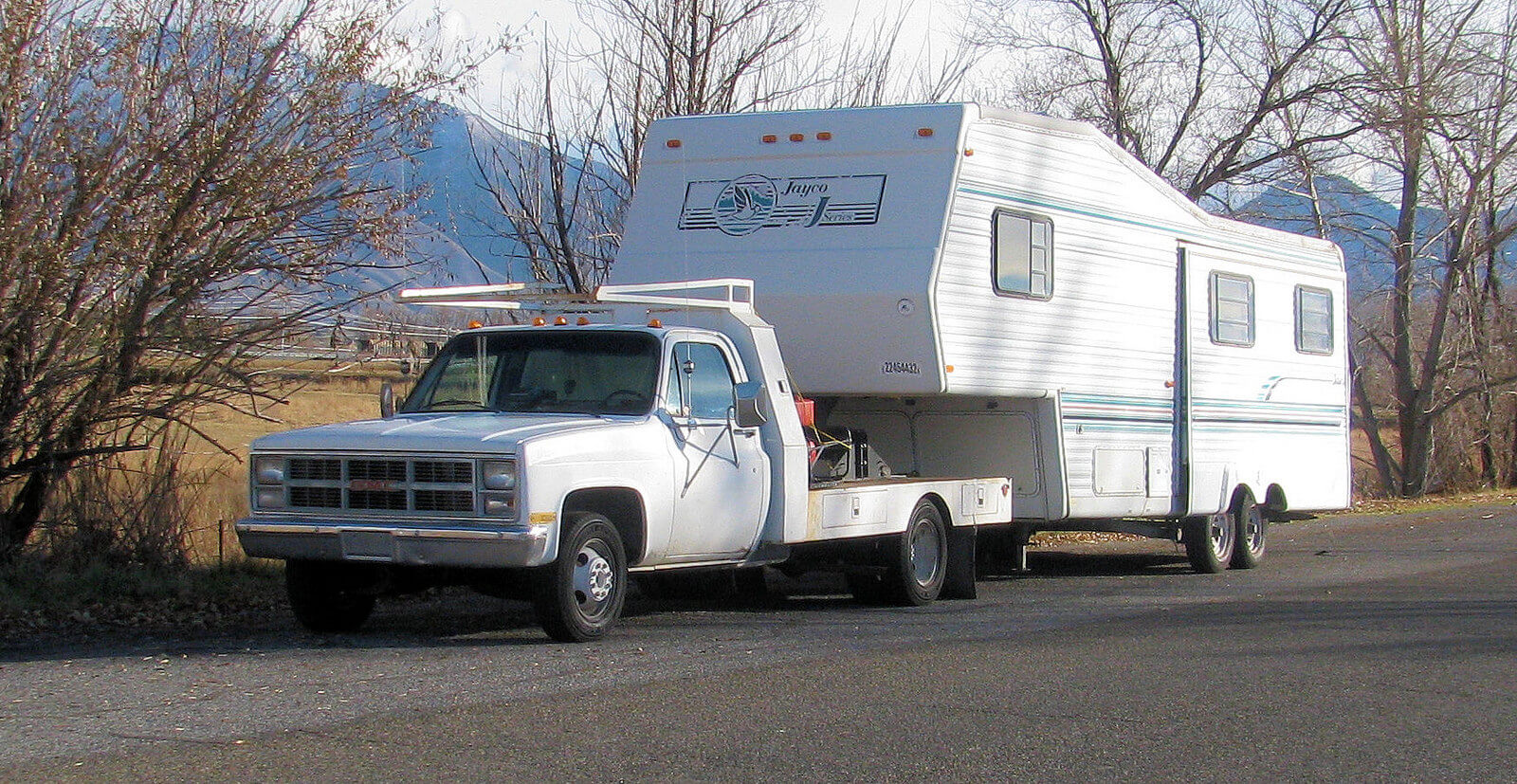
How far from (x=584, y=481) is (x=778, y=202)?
13.0 ft

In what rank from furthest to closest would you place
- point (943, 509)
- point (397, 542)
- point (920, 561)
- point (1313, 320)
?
1. point (1313, 320)
2. point (943, 509)
3. point (920, 561)
4. point (397, 542)

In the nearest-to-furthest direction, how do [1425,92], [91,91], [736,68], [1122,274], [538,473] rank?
[538,473] < [91,91] < [1122,274] < [736,68] < [1425,92]

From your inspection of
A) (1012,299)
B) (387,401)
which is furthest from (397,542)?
(1012,299)

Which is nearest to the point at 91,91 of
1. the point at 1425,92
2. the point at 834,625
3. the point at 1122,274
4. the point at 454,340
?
the point at 454,340

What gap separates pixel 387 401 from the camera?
10.6 meters

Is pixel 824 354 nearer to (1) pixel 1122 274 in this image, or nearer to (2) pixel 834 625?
(2) pixel 834 625

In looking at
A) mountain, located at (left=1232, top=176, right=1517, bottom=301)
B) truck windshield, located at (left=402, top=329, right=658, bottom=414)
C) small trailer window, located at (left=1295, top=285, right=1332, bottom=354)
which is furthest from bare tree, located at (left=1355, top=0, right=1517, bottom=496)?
truck windshield, located at (left=402, top=329, right=658, bottom=414)

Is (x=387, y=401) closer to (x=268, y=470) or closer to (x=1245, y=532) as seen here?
(x=268, y=470)

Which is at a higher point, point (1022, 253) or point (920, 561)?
point (1022, 253)

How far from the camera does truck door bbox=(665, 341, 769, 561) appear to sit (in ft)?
34.3

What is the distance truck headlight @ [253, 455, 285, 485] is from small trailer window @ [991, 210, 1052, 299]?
5.64 m

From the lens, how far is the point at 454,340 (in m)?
11.0

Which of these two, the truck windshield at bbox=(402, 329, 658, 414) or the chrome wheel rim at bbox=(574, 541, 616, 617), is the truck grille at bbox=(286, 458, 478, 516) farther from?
the truck windshield at bbox=(402, 329, 658, 414)

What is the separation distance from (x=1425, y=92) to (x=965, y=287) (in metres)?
16.6
